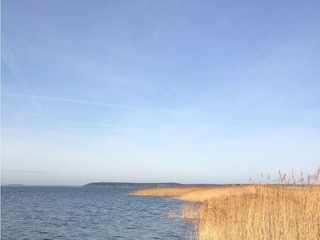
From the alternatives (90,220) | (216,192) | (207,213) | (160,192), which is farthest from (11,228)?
(160,192)

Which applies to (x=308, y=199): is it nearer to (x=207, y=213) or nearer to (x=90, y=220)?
(x=207, y=213)

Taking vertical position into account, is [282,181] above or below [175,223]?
above

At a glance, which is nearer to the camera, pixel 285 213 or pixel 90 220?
pixel 285 213

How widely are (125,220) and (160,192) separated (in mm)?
37040

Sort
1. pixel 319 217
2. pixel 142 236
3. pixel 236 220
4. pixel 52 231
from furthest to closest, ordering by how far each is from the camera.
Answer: pixel 52 231, pixel 142 236, pixel 236 220, pixel 319 217

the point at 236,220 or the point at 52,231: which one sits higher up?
the point at 236,220

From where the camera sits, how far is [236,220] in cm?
1202

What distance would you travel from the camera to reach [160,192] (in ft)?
198

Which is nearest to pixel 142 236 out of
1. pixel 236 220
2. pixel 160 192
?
pixel 236 220

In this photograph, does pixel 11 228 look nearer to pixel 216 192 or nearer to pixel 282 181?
pixel 282 181

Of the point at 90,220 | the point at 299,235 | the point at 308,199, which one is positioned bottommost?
the point at 90,220

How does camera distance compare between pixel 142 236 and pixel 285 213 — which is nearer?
pixel 285 213

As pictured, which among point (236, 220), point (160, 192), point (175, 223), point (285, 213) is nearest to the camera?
point (285, 213)

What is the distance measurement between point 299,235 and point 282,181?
152 centimetres
